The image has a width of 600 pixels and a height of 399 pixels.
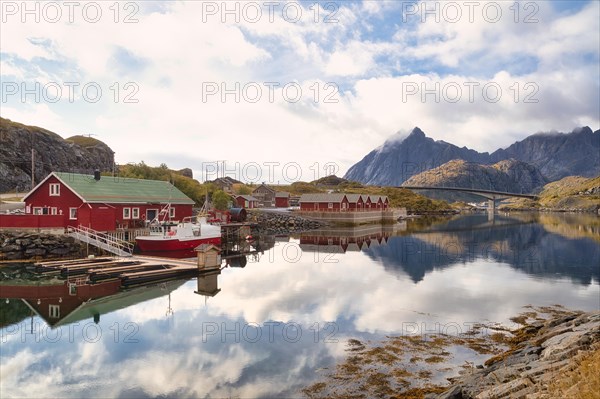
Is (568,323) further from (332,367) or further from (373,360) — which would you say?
(332,367)

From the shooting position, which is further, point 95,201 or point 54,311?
point 95,201

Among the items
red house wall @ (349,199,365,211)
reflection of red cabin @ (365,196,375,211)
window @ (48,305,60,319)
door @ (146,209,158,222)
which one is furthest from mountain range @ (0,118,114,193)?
reflection of red cabin @ (365,196,375,211)

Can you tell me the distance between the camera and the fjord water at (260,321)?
16.0 m

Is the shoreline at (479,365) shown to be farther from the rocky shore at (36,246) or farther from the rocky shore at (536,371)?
the rocky shore at (36,246)

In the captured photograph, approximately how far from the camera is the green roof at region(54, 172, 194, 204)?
45938mm

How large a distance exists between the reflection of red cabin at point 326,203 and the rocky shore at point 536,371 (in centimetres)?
8454

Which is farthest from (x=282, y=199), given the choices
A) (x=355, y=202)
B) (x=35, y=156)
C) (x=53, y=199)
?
(x=53, y=199)

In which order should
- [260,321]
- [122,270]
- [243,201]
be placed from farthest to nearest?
1. [243,201]
2. [122,270]
3. [260,321]

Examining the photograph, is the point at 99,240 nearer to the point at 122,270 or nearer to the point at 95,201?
the point at 95,201

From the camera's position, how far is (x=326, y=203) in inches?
4119

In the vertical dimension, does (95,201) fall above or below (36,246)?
above

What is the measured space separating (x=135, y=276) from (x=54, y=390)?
1710cm

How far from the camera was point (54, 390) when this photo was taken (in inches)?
590

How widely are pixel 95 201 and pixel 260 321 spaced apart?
30.3m
